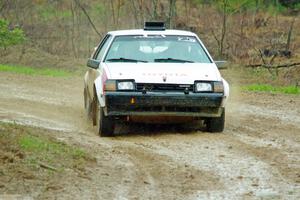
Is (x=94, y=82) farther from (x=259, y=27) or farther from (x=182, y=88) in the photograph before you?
(x=259, y=27)

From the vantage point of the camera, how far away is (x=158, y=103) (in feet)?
36.5

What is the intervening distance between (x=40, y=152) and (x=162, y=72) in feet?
9.47

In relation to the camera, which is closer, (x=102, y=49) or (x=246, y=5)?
(x=102, y=49)

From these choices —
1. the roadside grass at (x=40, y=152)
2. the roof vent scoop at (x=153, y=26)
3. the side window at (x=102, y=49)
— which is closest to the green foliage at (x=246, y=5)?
the roof vent scoop at (x=153, y=26)

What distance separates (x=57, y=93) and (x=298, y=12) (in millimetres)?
23206

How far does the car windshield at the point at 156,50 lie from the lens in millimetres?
12289

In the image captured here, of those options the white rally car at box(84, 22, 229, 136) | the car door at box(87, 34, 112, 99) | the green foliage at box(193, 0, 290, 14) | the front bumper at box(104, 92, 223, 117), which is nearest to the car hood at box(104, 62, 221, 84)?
the white rally car at box(84, 22, 229, 136)

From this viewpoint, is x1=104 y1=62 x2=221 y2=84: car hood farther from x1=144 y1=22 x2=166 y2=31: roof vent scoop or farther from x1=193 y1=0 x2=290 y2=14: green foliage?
x1=193 y1=0 x2=290 y2=14: green foliage

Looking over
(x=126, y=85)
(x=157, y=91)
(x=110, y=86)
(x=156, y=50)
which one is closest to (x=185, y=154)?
(x=157, y=91)

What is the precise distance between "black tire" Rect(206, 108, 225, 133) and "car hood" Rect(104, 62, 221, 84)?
629mm

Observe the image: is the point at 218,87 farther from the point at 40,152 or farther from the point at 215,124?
the point at 40,152

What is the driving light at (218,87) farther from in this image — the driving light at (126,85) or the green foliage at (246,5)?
the green foliage at (246,5)

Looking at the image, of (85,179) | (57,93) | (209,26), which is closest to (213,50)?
(209,26)

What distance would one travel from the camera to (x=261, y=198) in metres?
7.47
